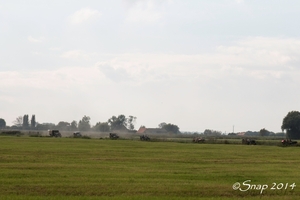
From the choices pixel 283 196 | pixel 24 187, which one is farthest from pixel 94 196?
pixel 283 196

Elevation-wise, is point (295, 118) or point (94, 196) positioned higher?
point (295, 118)

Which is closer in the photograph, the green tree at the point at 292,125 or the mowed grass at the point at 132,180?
the mowed grass at the point at 132,180

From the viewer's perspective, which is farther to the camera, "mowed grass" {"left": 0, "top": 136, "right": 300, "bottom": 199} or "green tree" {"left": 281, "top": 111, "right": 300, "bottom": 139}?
"green tree" {"left": 281, "top": 111, "right": 300, "bottom": 139}

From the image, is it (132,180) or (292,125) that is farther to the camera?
(292,125)

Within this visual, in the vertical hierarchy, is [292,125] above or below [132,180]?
above

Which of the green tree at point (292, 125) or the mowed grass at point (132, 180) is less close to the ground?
the green tree at point (292, 125)

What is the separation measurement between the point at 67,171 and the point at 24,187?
6253 mm

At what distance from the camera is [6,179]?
24.5m

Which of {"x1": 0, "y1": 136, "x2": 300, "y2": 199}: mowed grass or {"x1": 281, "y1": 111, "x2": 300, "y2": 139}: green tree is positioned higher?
{"x1": 281, "y1": 111, "x2": 300, "y2": 139}: green tree

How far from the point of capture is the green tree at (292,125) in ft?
554

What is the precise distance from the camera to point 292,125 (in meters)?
169

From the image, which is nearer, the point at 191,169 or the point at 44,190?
the point at 44,190

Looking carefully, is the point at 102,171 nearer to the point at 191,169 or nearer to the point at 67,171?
the point at 67,171

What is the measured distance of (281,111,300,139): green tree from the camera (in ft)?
554
